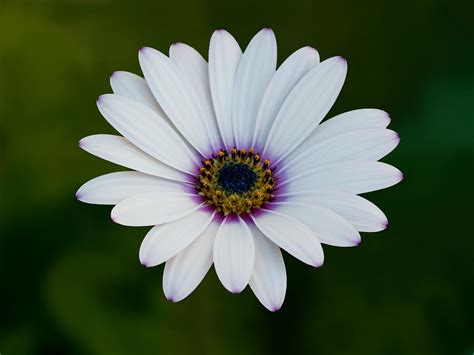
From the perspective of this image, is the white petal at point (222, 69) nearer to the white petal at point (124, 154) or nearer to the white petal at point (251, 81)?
the white petal at point (251, 81)

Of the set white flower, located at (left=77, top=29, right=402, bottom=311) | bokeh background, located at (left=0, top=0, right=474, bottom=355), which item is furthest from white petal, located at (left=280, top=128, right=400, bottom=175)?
bokeh background, located at (left=0, top=0, right=474, bottom=355)

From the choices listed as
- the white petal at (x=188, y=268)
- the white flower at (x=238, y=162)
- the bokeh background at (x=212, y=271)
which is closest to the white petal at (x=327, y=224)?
the white flower at (x=238, y=162)

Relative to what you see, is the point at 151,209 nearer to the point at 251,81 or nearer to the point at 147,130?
the point at 147,130

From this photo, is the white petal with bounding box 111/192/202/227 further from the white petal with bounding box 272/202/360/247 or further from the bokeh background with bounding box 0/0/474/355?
the bokeh background with bounding box 0/0/474/355

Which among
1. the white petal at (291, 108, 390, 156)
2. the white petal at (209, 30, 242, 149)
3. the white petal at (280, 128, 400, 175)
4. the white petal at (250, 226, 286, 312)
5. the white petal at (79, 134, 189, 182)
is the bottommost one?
the white petal at (250, 226, 286, 312)

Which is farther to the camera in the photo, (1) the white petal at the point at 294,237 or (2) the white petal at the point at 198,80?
(2) the white petal at the point at 198,80

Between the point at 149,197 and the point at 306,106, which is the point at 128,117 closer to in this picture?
the point at 149,197
